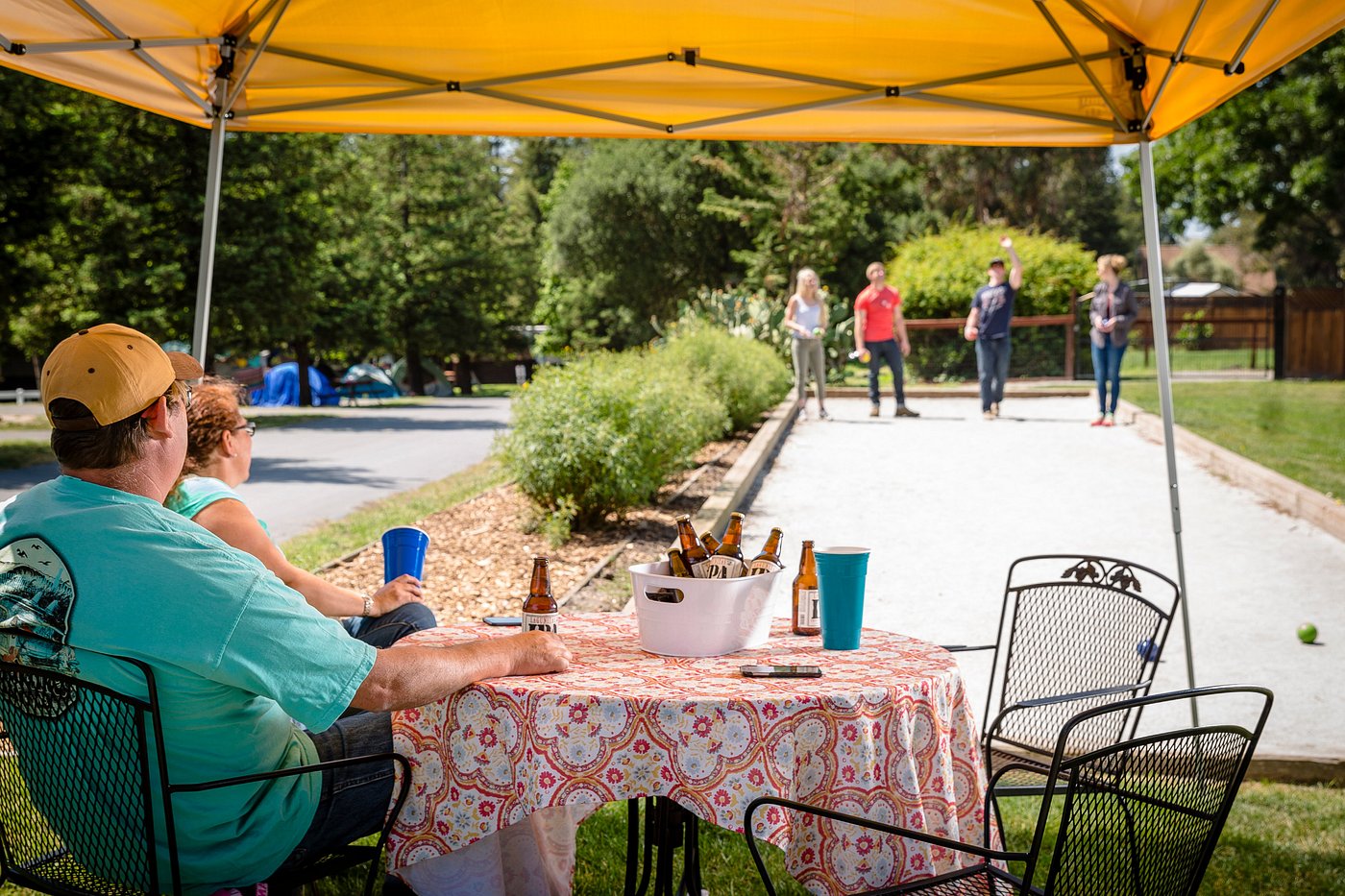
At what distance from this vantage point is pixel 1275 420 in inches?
700

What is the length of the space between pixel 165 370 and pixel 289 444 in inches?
736

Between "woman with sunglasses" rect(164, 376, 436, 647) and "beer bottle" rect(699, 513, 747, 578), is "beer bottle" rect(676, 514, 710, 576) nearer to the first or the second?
"beer bottle" rect(699, 513, 747, 578)

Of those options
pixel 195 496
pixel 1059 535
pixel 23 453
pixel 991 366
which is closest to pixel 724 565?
pixel 195 496

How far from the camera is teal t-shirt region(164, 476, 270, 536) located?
3395 millimetres

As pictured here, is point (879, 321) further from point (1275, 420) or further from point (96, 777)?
point (96, 777)

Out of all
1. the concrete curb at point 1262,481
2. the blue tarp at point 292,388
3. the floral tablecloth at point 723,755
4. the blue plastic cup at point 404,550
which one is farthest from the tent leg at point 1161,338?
the blue tarp at point 292,388

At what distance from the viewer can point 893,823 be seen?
8.61ft

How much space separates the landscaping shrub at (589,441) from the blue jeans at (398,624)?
5.39 m

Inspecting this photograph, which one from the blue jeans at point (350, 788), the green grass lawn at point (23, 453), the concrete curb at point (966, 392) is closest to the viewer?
the blue jeans at point (350, 788)

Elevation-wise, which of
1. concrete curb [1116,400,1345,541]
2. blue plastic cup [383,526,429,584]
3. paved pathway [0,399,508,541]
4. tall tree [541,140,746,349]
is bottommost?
paved pathway [0,399,508,541]

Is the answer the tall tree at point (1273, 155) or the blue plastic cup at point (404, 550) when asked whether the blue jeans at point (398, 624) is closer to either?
the blue plastic cup at point (404, 550)

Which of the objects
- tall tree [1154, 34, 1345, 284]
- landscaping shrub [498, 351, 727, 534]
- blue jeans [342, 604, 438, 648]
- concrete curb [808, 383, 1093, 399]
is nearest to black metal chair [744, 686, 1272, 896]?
blue jeans [342, 604, 438, 648]

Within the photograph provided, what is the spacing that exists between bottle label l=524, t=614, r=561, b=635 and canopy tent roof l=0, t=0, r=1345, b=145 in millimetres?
2624

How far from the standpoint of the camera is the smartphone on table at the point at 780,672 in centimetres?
276
